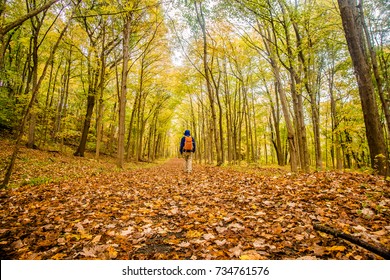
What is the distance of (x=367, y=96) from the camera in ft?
18.7

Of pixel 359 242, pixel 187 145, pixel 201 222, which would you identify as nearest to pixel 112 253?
pixel 201 222

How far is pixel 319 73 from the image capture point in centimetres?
1881

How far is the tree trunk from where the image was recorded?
18.4 feet

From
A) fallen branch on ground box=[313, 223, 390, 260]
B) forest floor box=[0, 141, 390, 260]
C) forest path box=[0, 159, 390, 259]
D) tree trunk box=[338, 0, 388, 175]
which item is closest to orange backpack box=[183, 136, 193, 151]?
forest floor box=[0, 141, 390, 260]

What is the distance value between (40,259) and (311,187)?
585 centimetres

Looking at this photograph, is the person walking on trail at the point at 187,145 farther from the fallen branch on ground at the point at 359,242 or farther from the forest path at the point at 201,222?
the fallen branch on ground at the point at 359,242

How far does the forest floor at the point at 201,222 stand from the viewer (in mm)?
2822

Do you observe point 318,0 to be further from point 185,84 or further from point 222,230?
point 222,230

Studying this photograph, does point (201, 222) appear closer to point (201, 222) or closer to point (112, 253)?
point (201, 222)

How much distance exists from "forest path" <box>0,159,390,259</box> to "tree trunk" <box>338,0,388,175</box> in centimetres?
84

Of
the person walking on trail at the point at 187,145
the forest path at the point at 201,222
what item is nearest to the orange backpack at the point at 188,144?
the person walking on trail at the point at 187,145

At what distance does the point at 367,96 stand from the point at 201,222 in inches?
227
